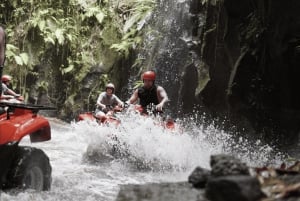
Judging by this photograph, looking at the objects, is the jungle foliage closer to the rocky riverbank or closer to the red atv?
the red atv

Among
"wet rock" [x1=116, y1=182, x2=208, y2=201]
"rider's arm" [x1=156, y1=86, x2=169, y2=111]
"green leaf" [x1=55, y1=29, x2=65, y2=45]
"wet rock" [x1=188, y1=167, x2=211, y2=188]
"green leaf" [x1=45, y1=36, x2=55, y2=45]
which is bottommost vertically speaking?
"rider's arm" [x1=156, y1=86, x2=169, y2=111]

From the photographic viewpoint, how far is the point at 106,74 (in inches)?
643

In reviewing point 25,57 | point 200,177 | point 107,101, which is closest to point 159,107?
point 107,101

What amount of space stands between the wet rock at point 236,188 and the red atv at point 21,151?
298cm

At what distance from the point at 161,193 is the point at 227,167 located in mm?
521

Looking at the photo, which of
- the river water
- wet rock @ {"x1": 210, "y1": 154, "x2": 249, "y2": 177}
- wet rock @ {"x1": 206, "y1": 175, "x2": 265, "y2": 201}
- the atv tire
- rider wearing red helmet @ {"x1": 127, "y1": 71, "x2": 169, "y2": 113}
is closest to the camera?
wet rock @ {"x1": 206, "y1": 175, "x2": 265, "y2": 201}

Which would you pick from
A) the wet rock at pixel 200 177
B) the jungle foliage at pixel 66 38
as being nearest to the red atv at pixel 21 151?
the wet rock at pixel 200 177

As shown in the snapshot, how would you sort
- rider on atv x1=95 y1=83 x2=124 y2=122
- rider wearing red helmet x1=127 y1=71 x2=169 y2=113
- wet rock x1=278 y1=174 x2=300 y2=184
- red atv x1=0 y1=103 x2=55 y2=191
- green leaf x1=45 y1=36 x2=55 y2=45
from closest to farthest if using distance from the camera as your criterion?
wet rock x1=278 y1=174 x2=300 y2=184 → red atv x1=0 y1=103 x2=55 y2=191 → rider wearing red helmet x1=127 y1=71 x2=169 y2=113 → rider on atv x1=95 y1=83 x2=124 y2=122 → green leaf x1=45 y1=36 x2=55 y2=45

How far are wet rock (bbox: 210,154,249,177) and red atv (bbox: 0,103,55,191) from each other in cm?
287

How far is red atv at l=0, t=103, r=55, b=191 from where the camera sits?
500cm

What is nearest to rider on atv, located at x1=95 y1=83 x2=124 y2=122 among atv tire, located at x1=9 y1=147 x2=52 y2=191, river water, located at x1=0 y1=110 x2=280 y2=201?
river water, located at x1=0 y1=110 x2=280 y2=201

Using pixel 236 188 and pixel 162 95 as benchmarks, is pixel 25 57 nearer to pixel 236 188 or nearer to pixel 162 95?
pixel 162 95

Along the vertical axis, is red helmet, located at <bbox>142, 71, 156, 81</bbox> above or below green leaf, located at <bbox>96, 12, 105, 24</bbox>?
below

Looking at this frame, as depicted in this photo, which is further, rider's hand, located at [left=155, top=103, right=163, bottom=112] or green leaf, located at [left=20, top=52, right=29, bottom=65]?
green leaf, located at [left=20, top=52, right=29, bottom=65]
